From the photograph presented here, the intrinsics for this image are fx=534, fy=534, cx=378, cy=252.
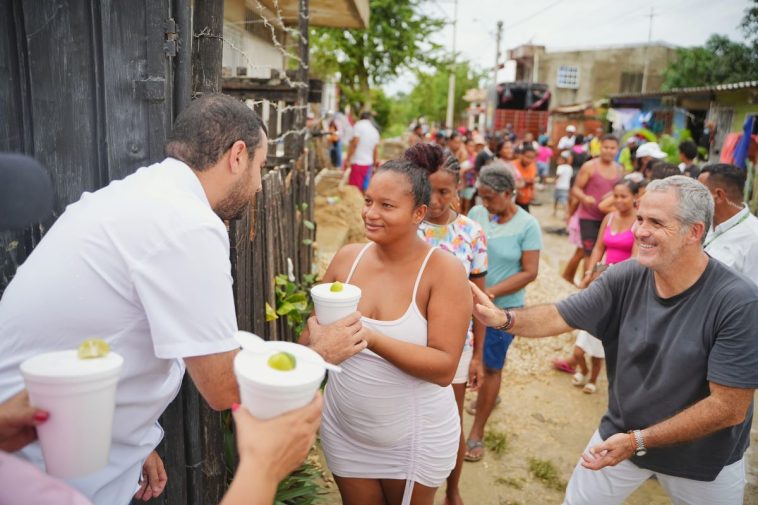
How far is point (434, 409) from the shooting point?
248 cm

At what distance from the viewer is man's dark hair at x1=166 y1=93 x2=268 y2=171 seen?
1830mm

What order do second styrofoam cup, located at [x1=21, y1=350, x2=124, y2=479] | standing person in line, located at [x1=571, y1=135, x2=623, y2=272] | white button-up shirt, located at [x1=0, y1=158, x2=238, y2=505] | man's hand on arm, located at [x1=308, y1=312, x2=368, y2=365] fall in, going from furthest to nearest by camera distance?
standing person in line, located at [x1=571, y1=135, x2=623, y2=272]
man's hand on arm, located at [x1=308, y1=312, x2=368, y2=365]
white button-up shirt, located at [x1=0, y1=158, x2=238, y2=505]
second styrofoam cup, located at [x1=21, y1=350, x2=124, y2=479]

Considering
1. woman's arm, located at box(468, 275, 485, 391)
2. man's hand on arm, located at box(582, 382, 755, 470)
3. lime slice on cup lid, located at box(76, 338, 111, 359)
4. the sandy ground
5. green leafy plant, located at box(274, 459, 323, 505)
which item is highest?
lime slice on cup lid, located at box(76, 338, 111, 359)

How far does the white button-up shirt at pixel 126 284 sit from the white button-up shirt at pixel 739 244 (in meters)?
3.50

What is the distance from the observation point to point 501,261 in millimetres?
4320

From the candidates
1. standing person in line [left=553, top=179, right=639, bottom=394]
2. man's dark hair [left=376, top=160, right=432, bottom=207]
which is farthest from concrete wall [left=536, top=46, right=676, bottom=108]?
man's dark hair [left=376, top=160, right=432, bottom=207]

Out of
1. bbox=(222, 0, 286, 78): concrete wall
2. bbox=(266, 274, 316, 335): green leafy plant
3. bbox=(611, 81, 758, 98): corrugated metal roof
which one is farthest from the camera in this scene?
bbox=(611, 81, 758, 98): corrugated metal roof

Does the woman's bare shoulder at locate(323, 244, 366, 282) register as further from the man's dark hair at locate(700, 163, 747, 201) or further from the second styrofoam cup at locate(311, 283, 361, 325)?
the man's dark hair at locate(700, 163, 747, 201)

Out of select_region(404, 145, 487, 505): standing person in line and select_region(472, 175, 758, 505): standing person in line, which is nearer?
select_region(472, 175, 758, 505): standing person in line

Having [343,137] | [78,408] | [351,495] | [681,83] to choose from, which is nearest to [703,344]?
[351,495]

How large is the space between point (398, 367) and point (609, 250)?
12.0 feet

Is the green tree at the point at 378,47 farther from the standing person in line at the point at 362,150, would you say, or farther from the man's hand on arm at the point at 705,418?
the man's hand on arm at the point at 705,418

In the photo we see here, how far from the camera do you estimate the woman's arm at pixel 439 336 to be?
2.26 meters

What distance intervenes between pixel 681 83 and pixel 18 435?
34.2m
